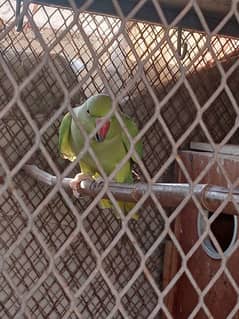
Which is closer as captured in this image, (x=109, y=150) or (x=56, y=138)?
(x=109, y=150)

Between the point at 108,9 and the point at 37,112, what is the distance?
2.06 ft

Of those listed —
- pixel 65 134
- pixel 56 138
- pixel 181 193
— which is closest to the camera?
pixel 181 193

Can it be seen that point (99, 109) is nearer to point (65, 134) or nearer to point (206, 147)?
point (65, 134)

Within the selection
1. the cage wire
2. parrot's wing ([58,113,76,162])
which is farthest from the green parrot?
the cage wire

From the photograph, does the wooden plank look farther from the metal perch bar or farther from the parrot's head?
the metal perch bar

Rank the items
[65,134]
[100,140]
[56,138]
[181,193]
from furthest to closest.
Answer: [56,138]
[65,134]
[100,140]
[181,193]

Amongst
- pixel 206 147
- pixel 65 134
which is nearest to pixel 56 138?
pixel 65 134

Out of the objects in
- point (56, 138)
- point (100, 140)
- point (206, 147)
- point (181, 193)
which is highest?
point (206, 147)

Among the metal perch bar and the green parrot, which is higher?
the green parrot

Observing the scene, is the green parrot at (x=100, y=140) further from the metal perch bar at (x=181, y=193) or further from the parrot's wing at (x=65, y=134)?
the metal perch bar at (x=181, y=193)

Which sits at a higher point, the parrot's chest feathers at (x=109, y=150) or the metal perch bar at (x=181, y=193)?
the parrot's chest feathers at (x=109, y=150)

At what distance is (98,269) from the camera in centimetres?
65

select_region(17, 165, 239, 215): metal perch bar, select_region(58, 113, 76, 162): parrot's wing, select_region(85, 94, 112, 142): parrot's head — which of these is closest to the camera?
select_region(17, 165, 239, 215): metal perch bar

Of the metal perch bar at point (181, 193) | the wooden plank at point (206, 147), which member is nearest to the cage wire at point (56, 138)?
the wooden plank at point (206, 147)
